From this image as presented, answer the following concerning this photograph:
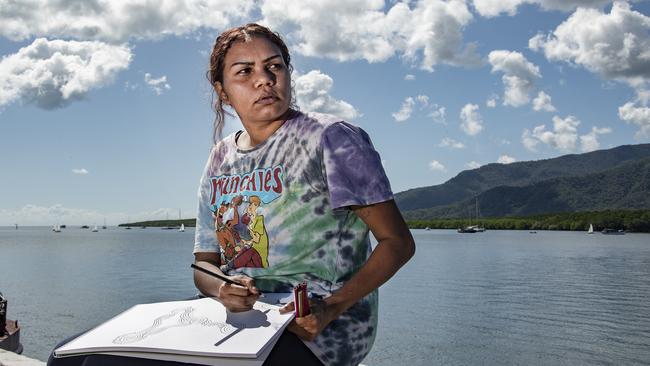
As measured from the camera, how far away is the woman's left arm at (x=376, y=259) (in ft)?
5.25

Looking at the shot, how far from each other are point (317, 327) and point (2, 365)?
4981 mm

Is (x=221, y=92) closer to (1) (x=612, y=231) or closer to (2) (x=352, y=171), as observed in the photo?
(2) (x=352, y=171)

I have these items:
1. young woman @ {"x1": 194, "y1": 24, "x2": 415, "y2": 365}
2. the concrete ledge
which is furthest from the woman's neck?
the concrete ledge

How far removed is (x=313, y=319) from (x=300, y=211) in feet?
1.15

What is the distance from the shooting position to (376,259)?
160cm

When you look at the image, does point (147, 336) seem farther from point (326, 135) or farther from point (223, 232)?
point (326, 135)

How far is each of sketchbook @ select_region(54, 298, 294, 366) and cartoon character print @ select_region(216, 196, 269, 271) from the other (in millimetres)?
177

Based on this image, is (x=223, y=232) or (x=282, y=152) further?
(x=223, y=232)

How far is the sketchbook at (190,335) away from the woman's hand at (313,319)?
0.03m

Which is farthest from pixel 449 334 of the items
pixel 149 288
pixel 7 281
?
pixel 7 281

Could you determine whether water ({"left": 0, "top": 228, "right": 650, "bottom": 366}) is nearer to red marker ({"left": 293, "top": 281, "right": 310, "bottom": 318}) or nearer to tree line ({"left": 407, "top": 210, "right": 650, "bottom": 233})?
red marker ({"left": 293, "top": 281, "right": 310, "bottom": 318})

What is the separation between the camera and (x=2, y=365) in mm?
5363

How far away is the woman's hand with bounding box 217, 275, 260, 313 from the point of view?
1643 millimetres

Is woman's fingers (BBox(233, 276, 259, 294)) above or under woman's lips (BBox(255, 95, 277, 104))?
under
